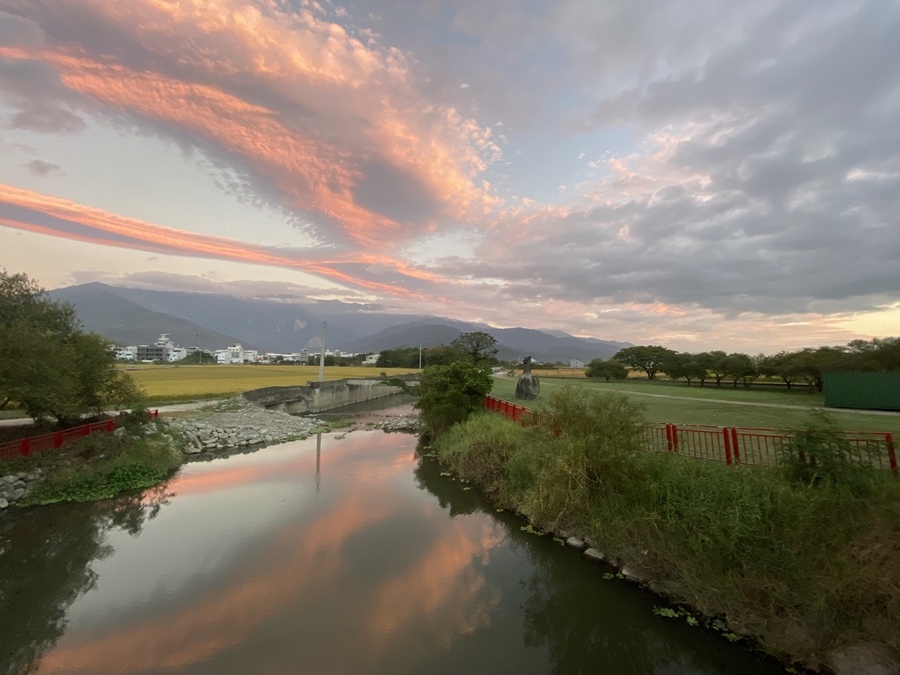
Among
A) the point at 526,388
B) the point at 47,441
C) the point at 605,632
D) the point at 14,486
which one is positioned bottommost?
the point at 14,486

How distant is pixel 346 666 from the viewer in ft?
18.3

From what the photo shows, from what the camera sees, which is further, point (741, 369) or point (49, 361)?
point (741, 369)

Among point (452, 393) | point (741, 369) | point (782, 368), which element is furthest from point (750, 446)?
point (741, 369)

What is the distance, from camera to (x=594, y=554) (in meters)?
8.55

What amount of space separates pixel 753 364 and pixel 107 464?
46.5 metres

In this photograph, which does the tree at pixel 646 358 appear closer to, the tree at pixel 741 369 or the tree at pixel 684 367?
the tree at pixel 684 367

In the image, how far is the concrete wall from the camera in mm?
33969

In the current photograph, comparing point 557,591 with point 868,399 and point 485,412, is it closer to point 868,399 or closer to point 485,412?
point 485,412

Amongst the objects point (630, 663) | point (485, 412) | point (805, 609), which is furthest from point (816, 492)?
point (485, 412)

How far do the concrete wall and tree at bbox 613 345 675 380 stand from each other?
33.8m

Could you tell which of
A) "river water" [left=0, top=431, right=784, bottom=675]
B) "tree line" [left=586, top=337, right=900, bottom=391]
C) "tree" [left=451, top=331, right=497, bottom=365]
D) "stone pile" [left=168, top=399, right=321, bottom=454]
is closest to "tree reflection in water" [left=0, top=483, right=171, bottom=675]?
"river water" [left=0, top=431, right=784, bottom=675]

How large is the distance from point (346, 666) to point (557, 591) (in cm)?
400

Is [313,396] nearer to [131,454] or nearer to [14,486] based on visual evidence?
[131,454]

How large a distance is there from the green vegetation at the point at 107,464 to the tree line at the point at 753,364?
3464 cm
